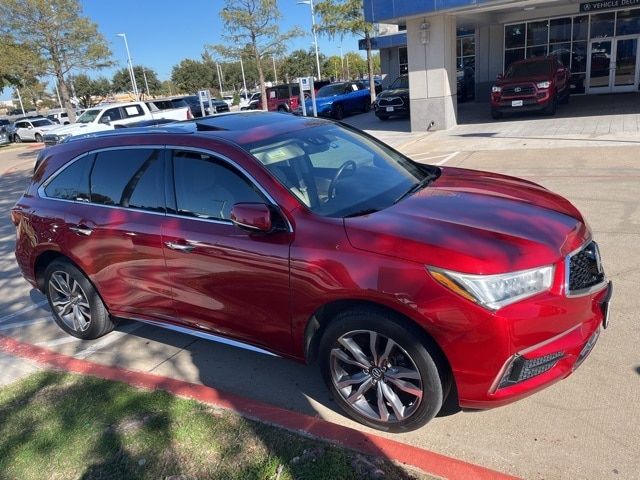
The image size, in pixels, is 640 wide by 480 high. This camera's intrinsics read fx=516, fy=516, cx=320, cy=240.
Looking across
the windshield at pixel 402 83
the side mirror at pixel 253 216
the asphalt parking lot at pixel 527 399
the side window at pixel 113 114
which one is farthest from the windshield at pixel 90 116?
the side mirror at pixel 253 216

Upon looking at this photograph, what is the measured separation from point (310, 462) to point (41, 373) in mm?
2483

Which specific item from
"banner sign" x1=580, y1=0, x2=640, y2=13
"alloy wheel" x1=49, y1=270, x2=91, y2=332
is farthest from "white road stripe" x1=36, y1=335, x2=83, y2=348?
"banner sign" x1=580, y1=0, x2=640, y2=13

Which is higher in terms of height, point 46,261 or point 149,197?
point 149,197

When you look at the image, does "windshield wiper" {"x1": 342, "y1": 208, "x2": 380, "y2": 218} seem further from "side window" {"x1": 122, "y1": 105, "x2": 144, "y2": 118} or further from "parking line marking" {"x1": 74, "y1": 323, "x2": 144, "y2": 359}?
"side window" {"x1": 122, "y1": 105, "x2": 144, "y2": 118}

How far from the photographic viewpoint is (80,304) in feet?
14.7

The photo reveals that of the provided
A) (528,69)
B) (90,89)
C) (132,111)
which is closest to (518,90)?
(528,69)

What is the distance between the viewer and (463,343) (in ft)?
8.36

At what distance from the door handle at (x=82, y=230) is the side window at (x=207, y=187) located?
37.8 inches

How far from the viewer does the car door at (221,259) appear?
312cm

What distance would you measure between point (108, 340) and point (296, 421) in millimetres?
2296

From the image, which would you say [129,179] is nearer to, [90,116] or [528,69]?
[528,69]

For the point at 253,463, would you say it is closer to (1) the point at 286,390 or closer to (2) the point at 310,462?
(2) the point at 310,462

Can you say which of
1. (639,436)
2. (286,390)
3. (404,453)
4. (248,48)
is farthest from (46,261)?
(248,48)

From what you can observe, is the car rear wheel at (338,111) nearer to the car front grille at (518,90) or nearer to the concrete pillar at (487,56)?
the concrete pillar at (487,56)
